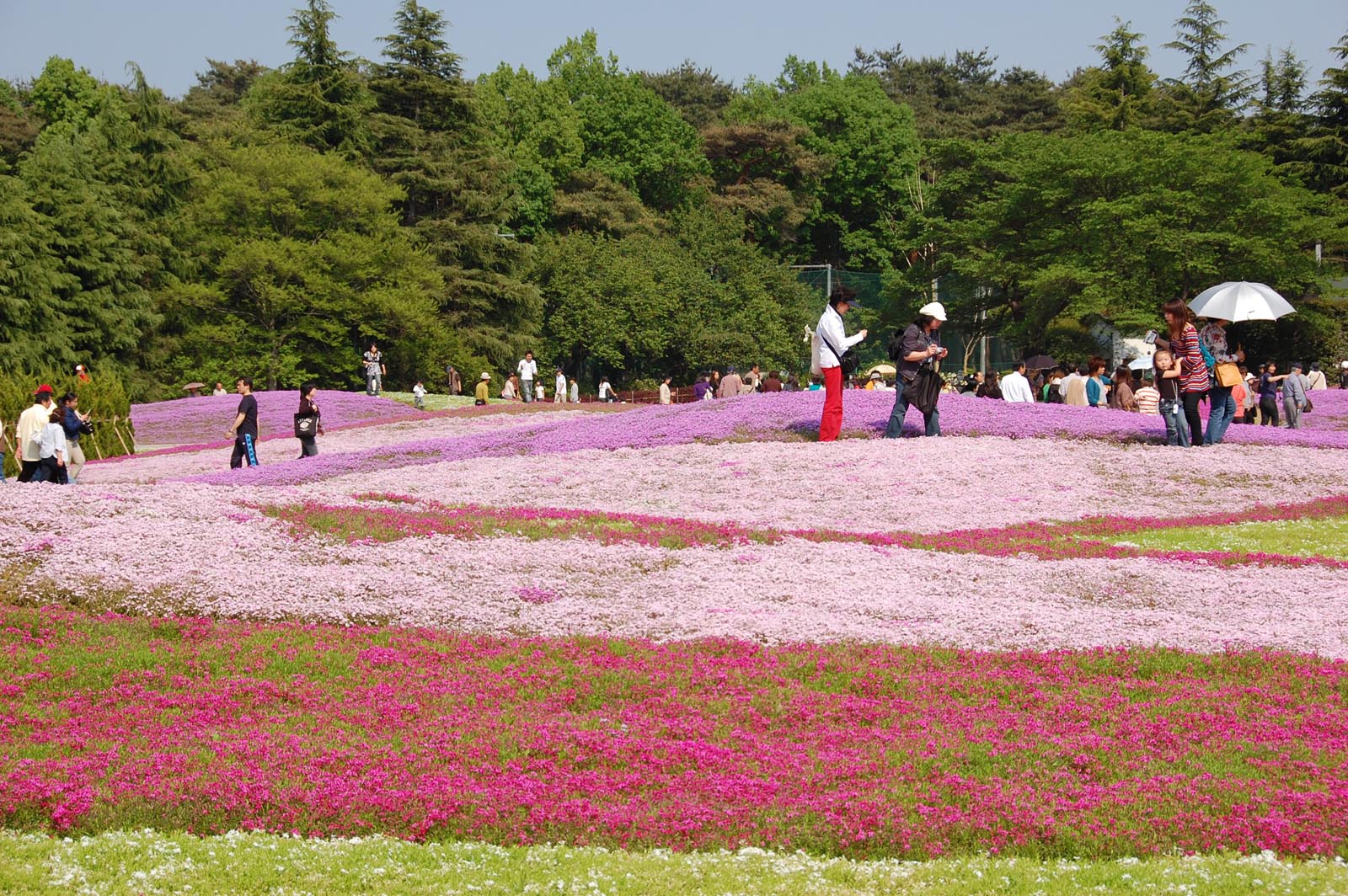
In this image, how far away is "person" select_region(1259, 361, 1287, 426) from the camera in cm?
3484

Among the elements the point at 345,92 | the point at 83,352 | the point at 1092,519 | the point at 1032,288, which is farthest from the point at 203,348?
the point at 1092,519

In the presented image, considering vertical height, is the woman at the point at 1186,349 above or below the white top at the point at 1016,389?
above

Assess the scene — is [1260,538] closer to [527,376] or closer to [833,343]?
[833,343]

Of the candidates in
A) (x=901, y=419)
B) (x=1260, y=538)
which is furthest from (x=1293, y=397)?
(x=1260, y=538)

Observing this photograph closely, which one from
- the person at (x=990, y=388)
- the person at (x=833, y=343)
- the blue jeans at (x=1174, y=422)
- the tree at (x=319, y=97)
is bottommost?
the blue jeans at (x=1174, y=422)

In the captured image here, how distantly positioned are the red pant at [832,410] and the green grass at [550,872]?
683 inches

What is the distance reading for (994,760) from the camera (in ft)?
31.9

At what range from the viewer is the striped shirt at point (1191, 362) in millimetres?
24006

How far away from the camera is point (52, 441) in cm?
2300

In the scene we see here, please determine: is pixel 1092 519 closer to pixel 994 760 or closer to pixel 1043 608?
pixel 1043 608

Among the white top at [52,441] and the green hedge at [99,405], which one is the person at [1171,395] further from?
the green hedge at [99,405]

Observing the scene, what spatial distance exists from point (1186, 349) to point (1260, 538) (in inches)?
224

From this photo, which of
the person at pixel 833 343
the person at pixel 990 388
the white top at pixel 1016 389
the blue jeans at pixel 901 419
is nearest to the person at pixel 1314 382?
the person at pixel 990 388

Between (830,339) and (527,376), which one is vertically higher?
(830,339)
